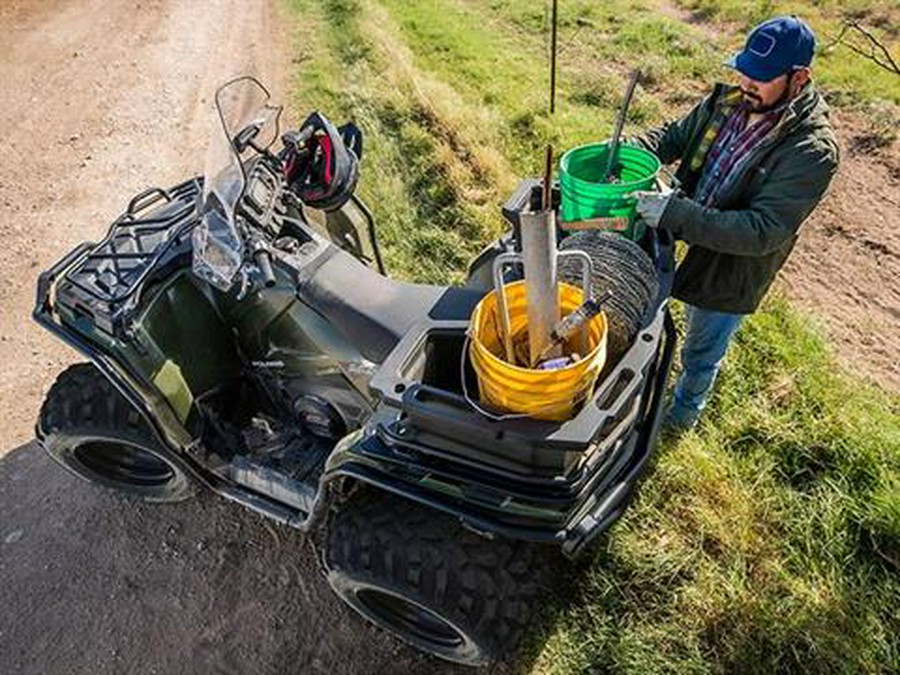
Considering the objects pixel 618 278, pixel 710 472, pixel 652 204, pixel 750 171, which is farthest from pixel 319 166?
pixel 710 472

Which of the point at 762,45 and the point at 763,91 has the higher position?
the point at 762,45

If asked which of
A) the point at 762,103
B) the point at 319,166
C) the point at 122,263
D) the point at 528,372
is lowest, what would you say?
the point at 122,263

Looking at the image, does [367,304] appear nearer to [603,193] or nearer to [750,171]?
[603,193]

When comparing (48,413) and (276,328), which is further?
(48,413)

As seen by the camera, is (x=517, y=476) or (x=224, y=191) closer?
(x=517, y=476)

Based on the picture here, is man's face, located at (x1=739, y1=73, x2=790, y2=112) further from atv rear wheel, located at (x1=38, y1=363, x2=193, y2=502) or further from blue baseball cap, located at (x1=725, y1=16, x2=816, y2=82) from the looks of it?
atv rear wheel, located at (x1=38, y1=363, x2=193, y2=502)

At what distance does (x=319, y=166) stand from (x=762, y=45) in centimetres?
203

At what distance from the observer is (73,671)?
11.4 feet

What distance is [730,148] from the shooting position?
3.28m

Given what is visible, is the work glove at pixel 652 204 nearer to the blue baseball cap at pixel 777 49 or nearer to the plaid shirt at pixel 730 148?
the plaid shirt at pixel 730 148

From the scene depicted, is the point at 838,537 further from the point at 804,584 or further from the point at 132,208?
the point at 132,208

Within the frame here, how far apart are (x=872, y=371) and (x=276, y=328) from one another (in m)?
3.57

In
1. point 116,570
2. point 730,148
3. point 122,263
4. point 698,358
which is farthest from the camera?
point 698,358

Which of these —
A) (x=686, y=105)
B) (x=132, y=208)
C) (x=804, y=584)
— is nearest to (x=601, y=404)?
(x=804, y=584)
